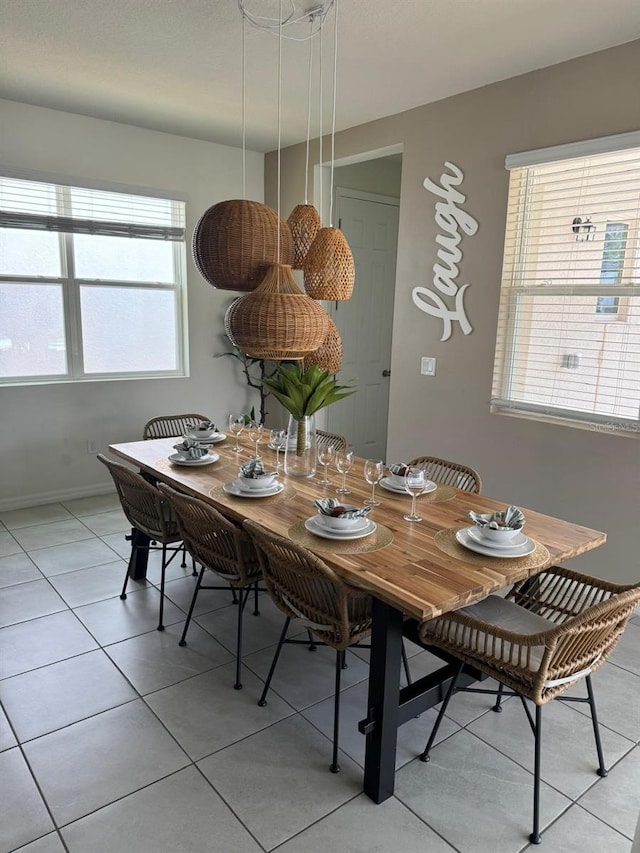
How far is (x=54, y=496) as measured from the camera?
4480 mm

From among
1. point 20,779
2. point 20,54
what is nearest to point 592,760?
point 20,779

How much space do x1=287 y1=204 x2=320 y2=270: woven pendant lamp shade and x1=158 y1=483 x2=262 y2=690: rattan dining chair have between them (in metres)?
1.11

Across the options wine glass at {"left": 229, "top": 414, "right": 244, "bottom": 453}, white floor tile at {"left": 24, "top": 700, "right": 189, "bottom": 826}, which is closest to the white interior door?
wine glass at {"left": 229, "top": 414, "right": 244, "bottom": 453}

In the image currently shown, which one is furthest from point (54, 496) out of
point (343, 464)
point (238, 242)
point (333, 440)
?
point (238, 242)

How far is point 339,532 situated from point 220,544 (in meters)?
0.58

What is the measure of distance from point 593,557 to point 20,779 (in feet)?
9.05

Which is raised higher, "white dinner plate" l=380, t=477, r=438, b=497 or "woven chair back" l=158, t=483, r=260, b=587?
"white dinner plate" l=380, t=477, r=438, b=497

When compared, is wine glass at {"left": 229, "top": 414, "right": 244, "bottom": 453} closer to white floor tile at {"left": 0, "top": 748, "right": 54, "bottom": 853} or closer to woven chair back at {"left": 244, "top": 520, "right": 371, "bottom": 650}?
woven chair back at {"left": 244, "top": 520, "right": 371, "bottom": 650}

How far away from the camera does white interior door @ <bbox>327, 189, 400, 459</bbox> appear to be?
17.0ft

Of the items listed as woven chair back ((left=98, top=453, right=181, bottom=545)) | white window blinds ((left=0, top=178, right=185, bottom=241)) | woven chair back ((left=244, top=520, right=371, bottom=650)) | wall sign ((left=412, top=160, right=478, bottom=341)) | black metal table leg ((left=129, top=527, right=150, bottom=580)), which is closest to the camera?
woven chair back ((left=244, top=520, right=371, bottom=650))

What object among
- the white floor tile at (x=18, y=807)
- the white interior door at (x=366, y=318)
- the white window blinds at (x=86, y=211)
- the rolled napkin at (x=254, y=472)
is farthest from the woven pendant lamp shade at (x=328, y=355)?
the white window blinds at (x=86, y=211)

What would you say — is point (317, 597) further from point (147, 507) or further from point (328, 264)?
point (328, 264)

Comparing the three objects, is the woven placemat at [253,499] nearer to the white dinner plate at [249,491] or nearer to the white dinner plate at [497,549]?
the white dinner plate at [249,491]

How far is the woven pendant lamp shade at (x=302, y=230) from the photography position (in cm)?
254
